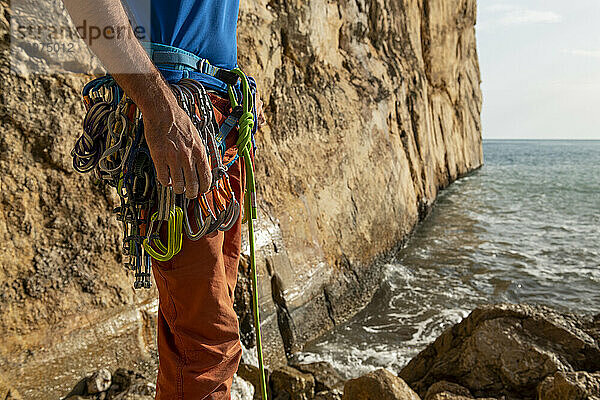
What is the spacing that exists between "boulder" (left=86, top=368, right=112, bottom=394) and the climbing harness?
1.29m

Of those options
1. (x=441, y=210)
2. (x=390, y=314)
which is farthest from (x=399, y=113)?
(x=390, y=314)

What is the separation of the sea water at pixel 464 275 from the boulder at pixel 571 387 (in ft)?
5.13

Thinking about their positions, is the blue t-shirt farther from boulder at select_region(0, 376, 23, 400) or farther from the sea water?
the sea water

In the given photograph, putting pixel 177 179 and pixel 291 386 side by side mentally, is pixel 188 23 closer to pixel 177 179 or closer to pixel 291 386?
pixel 177 179

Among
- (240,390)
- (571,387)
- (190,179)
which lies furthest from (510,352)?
(190,179)

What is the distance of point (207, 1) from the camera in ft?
4.99

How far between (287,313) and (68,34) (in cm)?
236

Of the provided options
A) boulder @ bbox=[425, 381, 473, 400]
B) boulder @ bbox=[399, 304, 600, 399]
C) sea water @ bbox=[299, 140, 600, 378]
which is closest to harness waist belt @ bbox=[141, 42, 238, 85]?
boulder @ bbox=[425, 381, 473, 400]

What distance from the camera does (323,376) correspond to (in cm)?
318

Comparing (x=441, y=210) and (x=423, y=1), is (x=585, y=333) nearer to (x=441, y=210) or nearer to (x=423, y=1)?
(x=441, y=210)

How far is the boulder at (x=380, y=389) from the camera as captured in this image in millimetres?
2291

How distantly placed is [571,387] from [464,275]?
377 centimetres

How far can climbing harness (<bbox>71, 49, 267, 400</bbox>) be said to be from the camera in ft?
4.48

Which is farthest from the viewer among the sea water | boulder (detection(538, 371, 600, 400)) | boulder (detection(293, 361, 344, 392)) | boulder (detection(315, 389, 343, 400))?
the sea water
